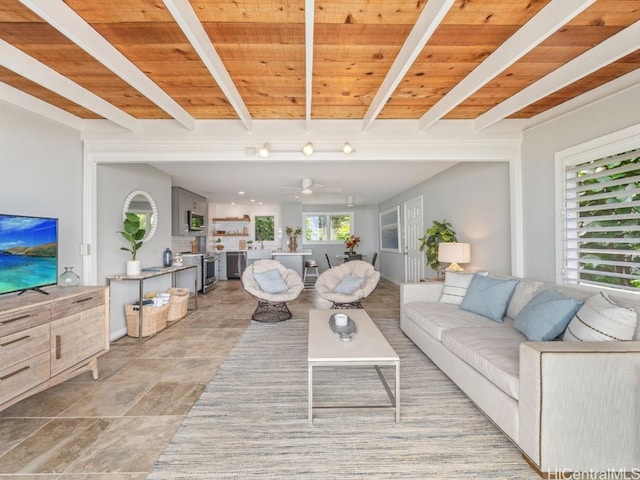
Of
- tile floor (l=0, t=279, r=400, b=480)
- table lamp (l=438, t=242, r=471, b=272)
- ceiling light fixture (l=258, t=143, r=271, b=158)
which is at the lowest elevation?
tile floor (l=0, t=279, r=400, b=480)

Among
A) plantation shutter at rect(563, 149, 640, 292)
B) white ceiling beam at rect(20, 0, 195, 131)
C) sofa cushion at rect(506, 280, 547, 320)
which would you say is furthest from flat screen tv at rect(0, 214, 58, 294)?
plantation shutter at rect(563, 149, 640, 292)

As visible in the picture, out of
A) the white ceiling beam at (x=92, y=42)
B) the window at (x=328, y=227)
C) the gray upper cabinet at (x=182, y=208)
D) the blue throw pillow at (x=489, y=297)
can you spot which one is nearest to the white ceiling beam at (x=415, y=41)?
the white ceiling beam at (x=92, y=42)

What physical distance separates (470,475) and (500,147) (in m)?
3.22

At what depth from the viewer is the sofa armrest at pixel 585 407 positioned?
1456 millimetres

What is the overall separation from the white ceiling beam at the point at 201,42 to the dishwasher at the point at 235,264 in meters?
6.22

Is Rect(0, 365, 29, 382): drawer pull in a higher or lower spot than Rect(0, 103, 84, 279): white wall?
lower

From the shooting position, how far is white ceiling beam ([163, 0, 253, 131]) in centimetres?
155

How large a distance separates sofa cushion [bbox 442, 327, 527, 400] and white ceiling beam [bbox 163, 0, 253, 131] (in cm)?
266

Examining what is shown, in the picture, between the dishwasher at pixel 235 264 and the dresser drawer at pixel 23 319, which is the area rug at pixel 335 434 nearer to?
the dresser drawer at pixel 23 319

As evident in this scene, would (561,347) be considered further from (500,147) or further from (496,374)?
(500,147)

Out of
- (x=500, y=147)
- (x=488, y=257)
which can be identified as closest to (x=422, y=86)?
(x=500, y=147)

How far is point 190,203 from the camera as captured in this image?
256 inches

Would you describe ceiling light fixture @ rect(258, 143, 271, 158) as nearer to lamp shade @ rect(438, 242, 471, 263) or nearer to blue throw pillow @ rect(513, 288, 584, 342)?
lamp shade @ rect(438, 242, 471, 263)

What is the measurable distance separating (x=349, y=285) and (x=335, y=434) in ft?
8.86
